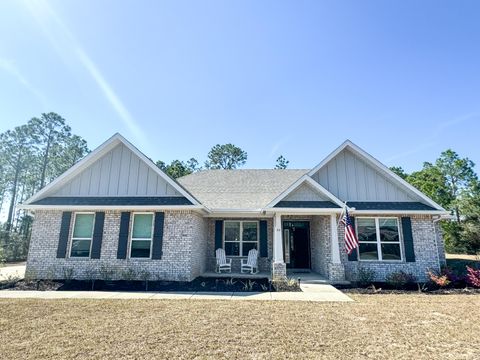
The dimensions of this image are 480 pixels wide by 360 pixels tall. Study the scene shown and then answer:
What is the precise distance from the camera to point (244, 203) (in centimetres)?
1388

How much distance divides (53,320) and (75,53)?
28.1ft

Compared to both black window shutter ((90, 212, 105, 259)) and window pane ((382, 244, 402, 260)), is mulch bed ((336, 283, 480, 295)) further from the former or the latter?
black window shutter ((90, 212, 105, 259))

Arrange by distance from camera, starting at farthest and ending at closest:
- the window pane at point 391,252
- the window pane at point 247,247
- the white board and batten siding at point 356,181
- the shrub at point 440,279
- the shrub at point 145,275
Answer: the window pane at point 247,247 < the white board and batten siding at point 356,181 < the window pane at point 391,252 < the shrub at point 145,275 < the shrub at point 440,279

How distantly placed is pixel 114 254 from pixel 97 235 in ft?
3.56

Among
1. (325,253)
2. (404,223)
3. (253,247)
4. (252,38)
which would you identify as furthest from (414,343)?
(252,38)

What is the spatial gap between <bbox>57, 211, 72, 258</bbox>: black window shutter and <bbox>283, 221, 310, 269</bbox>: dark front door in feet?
32.6

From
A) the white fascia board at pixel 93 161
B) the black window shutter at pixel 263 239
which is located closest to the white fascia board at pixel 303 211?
the black window shutter at pixel 263 239

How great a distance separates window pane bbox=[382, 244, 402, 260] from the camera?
38.8ft

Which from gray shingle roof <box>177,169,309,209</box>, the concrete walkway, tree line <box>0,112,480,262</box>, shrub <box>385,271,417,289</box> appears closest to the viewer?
the concrete walkway

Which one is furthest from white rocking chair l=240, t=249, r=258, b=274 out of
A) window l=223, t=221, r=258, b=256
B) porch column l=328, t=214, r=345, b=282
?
porch column l=328, t=214, r=345, b=282

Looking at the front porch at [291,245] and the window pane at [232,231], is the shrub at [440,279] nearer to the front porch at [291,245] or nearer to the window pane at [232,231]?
the front porch at [291,245]

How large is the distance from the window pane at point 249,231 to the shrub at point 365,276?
4937mm

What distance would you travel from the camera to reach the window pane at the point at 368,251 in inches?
469

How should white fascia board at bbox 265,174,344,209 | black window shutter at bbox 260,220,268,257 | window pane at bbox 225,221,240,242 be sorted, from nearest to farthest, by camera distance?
white fascia board at bbox 265,174,344,209, black window shutter at bbox 260,220,268,257, window pane at bbox 225,221,240,242
